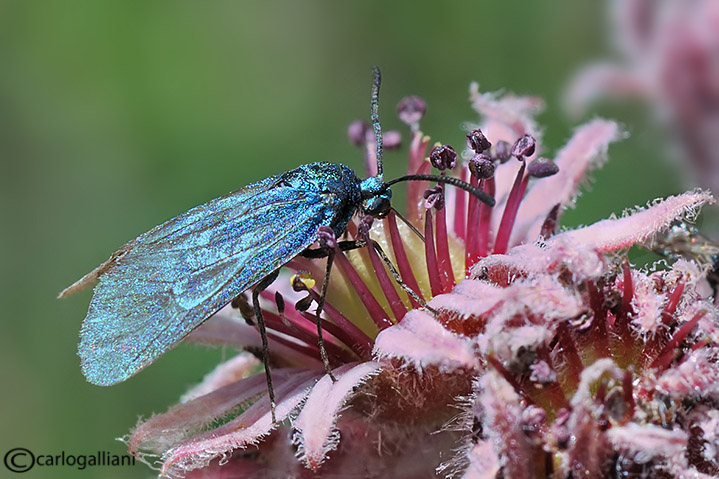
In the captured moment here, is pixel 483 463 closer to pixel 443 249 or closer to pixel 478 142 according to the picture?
pixel 443 249

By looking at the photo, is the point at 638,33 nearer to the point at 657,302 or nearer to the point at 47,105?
the point at 657,302

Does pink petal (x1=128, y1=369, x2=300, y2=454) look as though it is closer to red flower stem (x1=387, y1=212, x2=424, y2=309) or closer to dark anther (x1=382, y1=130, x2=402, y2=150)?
red flower stem (x1=387, y1=212, x2=424, y2=309)

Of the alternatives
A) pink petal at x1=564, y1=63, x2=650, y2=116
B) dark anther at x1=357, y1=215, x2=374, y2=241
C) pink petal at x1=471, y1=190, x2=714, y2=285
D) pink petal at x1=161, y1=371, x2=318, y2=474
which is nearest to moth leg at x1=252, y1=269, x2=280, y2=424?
pink petal at x1=161, y1=371, x2=318, y2=474

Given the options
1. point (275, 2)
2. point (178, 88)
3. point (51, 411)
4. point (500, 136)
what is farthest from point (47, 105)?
point (500, 136)

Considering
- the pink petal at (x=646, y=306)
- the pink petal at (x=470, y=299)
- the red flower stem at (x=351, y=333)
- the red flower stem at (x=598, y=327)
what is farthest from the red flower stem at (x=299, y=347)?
the pink petal at (x=646, y=306)

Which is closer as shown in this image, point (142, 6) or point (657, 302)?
point (657, 302)

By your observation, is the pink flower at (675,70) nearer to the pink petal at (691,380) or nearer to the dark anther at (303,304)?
the pink petal at (691,380)

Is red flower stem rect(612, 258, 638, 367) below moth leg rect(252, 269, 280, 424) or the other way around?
below
